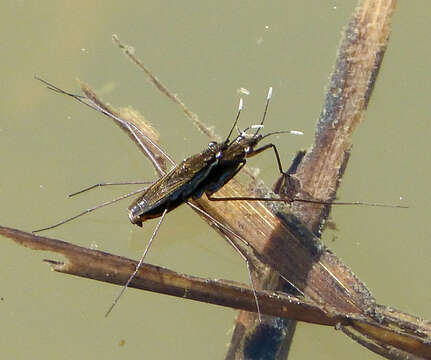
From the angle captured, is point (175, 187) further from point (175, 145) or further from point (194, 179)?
point (175, 145)

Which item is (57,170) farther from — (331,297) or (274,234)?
(331,297)

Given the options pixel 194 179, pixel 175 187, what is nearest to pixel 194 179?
pixel 194 179

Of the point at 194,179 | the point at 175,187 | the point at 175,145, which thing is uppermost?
the point at 175,145

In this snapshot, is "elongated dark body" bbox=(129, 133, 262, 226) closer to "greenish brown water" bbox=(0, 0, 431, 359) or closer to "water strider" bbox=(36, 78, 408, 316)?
"water strider" bbox=(36, 78, 408, 316)

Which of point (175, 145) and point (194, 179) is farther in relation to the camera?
point (175, 145)

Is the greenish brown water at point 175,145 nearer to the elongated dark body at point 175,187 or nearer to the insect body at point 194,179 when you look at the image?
the insect body at point 194,179

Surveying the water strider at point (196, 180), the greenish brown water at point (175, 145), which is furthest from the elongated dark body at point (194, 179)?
the greenish brown water at point (175, 145)

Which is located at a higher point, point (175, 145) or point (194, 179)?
point (175, 145)

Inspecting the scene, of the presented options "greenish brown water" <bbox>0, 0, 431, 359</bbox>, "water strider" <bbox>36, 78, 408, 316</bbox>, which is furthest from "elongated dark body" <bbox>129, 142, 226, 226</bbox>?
"greenish brown water" <bbox>0, 0, 431, 359</bbox>

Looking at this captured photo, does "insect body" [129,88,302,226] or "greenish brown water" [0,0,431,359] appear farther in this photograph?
"greenish brown water" [0,0,431,359]
